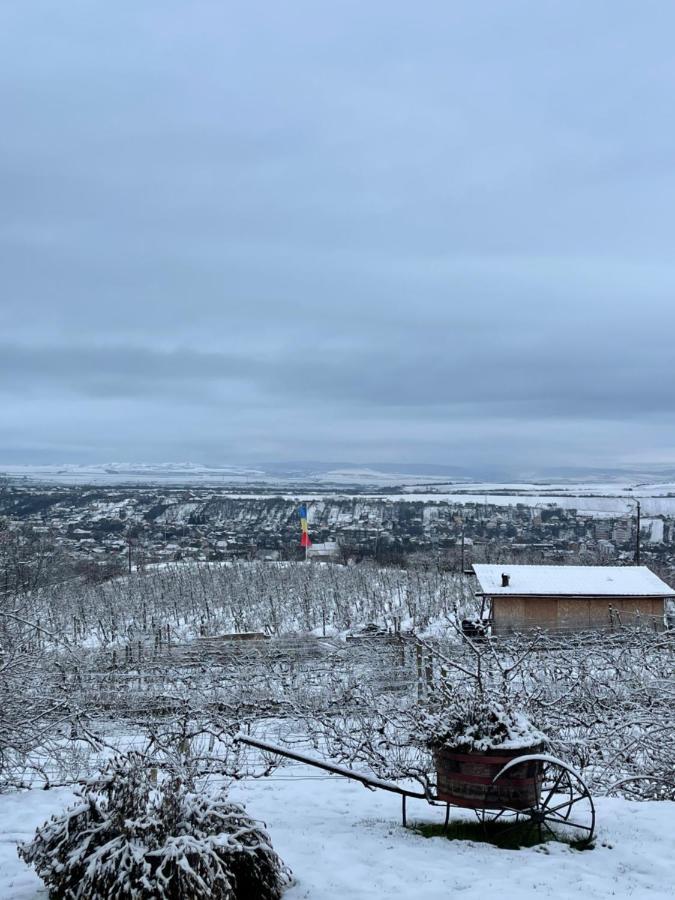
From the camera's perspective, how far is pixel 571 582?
22.3 metres

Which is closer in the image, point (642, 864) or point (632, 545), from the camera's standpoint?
point (642, 864)

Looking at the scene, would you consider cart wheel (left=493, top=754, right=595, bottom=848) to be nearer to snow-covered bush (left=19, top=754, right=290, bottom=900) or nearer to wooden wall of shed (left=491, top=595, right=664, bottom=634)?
snow-covered bush (left=19, top=754, right=290, bottom=900)

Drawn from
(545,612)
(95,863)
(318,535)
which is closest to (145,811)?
(95,863)

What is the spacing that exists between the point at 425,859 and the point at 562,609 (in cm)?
1844

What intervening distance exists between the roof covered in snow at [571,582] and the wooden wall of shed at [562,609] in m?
0.27

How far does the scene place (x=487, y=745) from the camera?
473cm

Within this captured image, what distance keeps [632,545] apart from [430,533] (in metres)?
14.8

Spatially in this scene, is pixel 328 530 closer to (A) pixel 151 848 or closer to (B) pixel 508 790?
(B) pixel 508 790

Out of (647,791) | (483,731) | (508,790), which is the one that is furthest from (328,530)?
(508,790)

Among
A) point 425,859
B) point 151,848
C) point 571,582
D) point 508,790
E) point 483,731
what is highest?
point 483,731

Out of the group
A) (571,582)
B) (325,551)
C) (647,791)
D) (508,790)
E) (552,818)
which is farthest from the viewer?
(325,551)

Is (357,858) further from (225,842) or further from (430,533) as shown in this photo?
(430,533)

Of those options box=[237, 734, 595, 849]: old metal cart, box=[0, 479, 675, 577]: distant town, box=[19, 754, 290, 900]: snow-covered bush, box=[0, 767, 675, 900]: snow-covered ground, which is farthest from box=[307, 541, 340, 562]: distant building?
box=[19, 754, 290, 900]: snow-covered bush

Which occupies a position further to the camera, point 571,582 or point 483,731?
point 571,582
